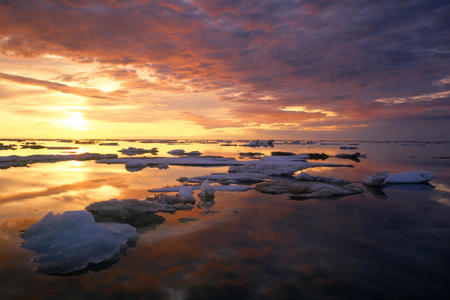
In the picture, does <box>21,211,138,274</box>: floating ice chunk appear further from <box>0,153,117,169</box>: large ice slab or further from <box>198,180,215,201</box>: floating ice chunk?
<box>0,153,117,169</box>: large ice slab

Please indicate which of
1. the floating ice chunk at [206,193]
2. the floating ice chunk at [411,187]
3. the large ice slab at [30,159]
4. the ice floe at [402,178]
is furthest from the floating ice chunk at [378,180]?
the large ice slab at [30,159]

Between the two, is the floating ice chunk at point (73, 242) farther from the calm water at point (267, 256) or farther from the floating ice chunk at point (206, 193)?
the floating ice chunk at point (206, 193)

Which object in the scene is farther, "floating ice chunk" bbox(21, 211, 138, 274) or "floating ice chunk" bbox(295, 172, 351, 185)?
"floating ice chunk" bbox(295, 172, 351, 185)

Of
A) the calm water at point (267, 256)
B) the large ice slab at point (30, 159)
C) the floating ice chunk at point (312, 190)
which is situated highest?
the large ice slab at point (30, 159)

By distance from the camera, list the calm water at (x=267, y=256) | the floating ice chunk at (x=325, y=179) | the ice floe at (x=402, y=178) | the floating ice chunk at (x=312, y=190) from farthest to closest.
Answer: the floating ice chunk at (x=325, y=179), the ice floe at (x=402, y=178), the floating ice chunk at (x=312, y=190), the calm water at (x=267, y=256)

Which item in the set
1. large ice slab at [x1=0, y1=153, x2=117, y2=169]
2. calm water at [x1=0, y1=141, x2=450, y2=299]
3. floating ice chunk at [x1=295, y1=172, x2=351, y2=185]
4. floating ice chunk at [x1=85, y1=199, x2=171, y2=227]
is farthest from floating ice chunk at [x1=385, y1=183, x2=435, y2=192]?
large ice slab at [x1=0, y1=153, x2=117, y2=169]

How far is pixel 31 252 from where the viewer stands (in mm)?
3867

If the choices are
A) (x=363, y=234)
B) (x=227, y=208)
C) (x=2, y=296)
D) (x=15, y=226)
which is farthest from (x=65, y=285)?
(x=363, y=234)

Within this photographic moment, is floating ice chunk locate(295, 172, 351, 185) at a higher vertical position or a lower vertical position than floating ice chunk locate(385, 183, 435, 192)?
higher

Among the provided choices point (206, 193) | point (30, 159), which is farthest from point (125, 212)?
point (30, 159)

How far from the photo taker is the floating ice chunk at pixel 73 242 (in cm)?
353

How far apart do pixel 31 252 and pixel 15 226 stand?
5.39 feet

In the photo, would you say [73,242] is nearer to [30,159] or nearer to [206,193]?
[206,193]

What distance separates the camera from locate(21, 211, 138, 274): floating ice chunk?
11.6 ft
